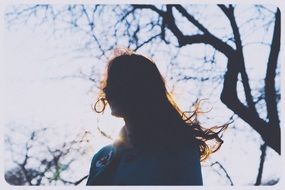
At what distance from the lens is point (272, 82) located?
3.14 meters

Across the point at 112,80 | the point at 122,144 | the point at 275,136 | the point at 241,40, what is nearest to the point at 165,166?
the point at 122,144

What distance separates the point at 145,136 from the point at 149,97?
0.13 meters

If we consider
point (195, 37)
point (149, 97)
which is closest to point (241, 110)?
point (195, 37)

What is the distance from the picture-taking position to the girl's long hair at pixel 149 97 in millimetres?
1316

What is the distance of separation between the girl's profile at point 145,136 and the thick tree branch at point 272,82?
1.75 m

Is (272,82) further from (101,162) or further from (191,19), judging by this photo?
(101,162)

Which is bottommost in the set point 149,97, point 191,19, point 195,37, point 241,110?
point 241,110

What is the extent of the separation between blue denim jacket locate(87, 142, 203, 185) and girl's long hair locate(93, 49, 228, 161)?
56 mm

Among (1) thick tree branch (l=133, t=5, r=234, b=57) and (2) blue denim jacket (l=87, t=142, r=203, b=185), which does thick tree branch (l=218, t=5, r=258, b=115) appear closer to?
(1) thick tree branch (l=133, t=5, r=234, b=57)

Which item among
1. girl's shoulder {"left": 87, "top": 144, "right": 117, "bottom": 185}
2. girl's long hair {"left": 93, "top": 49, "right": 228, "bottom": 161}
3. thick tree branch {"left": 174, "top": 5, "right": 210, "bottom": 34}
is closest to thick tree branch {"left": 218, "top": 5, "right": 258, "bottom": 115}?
thick tree branch {"left": 174, "top": 5, "right": 210, "bottom": 34}

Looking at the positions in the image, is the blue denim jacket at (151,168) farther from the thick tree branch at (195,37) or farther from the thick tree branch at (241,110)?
the thick tree branch at (195,37)

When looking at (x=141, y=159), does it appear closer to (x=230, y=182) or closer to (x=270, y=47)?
(x=230, y=182)

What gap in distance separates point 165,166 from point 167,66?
5.21 ft

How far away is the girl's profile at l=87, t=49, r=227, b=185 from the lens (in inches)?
49.5
